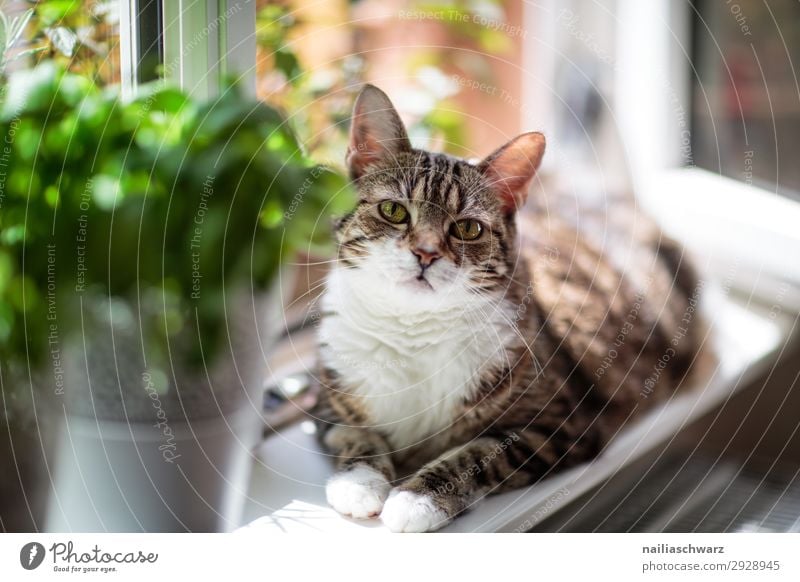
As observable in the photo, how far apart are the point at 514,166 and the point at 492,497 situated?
12.7 inches

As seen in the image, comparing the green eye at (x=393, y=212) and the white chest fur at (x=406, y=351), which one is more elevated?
the green eye at (x=393, y=212)

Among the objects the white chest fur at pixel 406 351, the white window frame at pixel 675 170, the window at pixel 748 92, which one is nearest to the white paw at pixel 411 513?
the white chest fur at pixel 406 351

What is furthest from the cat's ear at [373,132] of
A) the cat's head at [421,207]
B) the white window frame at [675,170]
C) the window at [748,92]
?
the window at [748,92]

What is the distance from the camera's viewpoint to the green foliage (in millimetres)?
654

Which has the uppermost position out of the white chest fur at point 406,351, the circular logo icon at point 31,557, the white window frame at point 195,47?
the white window frame at point 195,47

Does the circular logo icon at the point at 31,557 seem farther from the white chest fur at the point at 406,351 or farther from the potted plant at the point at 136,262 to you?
the white chest fur at the point at 406,351

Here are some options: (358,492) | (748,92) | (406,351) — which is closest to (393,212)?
(406,351)

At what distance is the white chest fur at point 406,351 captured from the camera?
742 millimetres

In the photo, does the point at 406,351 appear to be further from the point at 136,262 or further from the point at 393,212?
the point at 136,262

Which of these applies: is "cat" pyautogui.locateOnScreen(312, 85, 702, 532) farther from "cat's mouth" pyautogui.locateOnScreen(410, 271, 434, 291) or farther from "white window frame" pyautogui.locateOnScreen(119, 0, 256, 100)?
"white window frame" pyautogui.locateOnScreen(119, 0, 256, 100)

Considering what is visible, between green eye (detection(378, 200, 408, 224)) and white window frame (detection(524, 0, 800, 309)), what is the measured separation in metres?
0.23

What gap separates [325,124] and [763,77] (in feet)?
1.76

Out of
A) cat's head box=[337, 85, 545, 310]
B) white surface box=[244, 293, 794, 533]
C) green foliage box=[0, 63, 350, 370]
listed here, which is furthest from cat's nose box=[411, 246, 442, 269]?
white surface box=[244, 293, 794, 533]

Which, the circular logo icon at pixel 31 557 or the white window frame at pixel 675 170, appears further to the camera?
the white window frame at pixel 675 170
